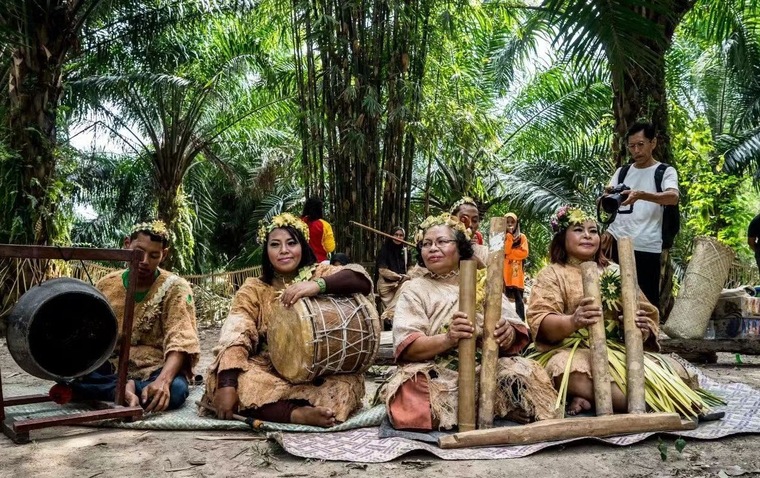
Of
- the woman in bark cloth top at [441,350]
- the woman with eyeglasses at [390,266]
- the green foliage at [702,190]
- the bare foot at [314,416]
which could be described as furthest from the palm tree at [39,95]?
the green foliage at [702,190]

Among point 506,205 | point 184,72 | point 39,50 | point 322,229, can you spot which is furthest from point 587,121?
point 39,50

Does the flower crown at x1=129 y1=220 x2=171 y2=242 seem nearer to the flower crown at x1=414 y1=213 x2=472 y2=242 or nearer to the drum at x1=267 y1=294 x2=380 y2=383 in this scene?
the drum at x1=267 y1=294 x2=380 y2=383

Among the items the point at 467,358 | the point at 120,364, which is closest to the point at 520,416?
the point at 467,358

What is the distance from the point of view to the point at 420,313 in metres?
3.65

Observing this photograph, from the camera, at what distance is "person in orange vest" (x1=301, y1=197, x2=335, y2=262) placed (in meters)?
6.77

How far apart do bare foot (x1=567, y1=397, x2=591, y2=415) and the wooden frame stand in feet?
7.35

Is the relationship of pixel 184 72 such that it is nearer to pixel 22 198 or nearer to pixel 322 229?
pixel 22 198

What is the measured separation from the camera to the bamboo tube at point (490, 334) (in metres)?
3.38

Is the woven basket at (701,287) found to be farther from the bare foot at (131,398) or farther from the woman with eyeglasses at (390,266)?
the bare foot at (131,398)

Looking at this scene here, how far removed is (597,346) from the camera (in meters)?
3.55

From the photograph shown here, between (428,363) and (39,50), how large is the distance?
6345 millimetres

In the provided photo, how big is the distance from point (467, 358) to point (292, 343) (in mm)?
883

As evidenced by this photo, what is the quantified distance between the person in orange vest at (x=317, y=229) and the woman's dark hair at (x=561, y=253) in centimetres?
308

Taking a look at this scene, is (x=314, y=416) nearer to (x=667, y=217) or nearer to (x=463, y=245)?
(x=463, y=245)
